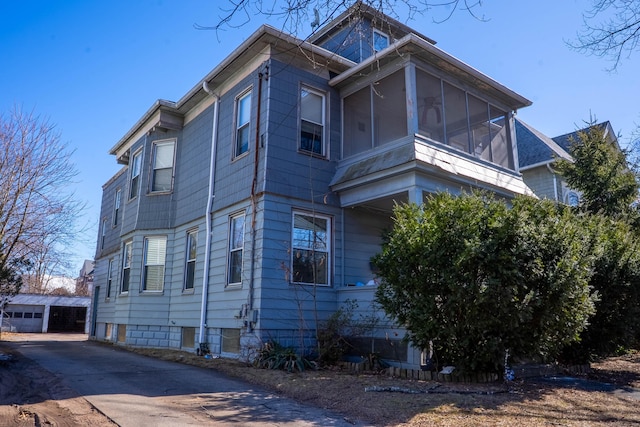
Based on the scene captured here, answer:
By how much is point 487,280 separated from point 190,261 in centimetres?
823

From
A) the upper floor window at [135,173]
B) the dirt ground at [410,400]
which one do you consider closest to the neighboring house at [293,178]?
the upper floor window at [135,173]

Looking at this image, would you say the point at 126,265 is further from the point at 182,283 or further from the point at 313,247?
the point at 313,247

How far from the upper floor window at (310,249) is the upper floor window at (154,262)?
199 inches

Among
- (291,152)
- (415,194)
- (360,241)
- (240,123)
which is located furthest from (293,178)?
(415,194)

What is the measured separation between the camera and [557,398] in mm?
6324

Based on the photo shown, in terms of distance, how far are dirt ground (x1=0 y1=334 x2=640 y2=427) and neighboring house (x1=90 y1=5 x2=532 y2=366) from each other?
5.49 ft

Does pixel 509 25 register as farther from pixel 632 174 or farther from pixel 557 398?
pixel 632 174

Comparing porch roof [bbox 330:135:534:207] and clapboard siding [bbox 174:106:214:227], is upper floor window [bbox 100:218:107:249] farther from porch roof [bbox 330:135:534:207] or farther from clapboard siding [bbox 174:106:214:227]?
porch roof [bbox 330:135:534:207]

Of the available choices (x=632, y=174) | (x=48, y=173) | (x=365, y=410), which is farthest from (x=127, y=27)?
(x=632, y=174)

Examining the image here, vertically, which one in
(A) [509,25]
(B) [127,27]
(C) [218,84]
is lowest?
(A) [509,25]

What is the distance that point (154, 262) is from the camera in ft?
44.5

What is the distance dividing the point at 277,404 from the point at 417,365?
3012 mm

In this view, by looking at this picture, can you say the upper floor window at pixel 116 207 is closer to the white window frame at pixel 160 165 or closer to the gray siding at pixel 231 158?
the white window frame at pixel 160 165

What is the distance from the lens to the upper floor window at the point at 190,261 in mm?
12224
